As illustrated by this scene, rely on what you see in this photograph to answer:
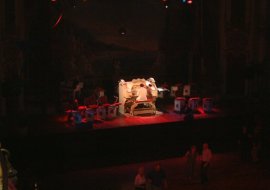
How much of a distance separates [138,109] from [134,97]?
1.60ft

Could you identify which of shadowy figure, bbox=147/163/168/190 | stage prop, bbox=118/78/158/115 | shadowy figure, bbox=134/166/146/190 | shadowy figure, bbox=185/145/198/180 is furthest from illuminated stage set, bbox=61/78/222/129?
shadowy figure, bbox=147/163/168/190

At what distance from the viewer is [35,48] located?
18.2 meters

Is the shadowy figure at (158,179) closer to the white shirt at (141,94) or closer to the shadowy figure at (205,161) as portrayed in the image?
the shadowy figure at (205,161)

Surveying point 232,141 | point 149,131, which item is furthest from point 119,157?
point 232,141

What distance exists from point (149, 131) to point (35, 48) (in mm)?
5526

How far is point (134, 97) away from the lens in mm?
18375

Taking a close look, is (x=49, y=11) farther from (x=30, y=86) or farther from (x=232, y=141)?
(x=232, y=141)

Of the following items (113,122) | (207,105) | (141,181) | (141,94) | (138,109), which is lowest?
(141,181)

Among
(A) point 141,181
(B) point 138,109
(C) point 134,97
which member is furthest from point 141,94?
(A) point 141,181

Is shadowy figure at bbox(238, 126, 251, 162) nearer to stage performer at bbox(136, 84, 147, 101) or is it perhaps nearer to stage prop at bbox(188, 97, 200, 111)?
stage prop at bbox(188, 97, 200, 111)

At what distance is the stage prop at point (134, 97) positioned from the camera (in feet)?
59.9

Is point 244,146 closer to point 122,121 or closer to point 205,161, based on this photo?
point 205,161

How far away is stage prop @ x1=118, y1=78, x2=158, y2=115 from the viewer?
18247 mm

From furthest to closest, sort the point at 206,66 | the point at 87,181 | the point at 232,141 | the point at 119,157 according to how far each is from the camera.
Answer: the point at 206,66
the point at 232,141
the point at 119,157
the point at 87,181
